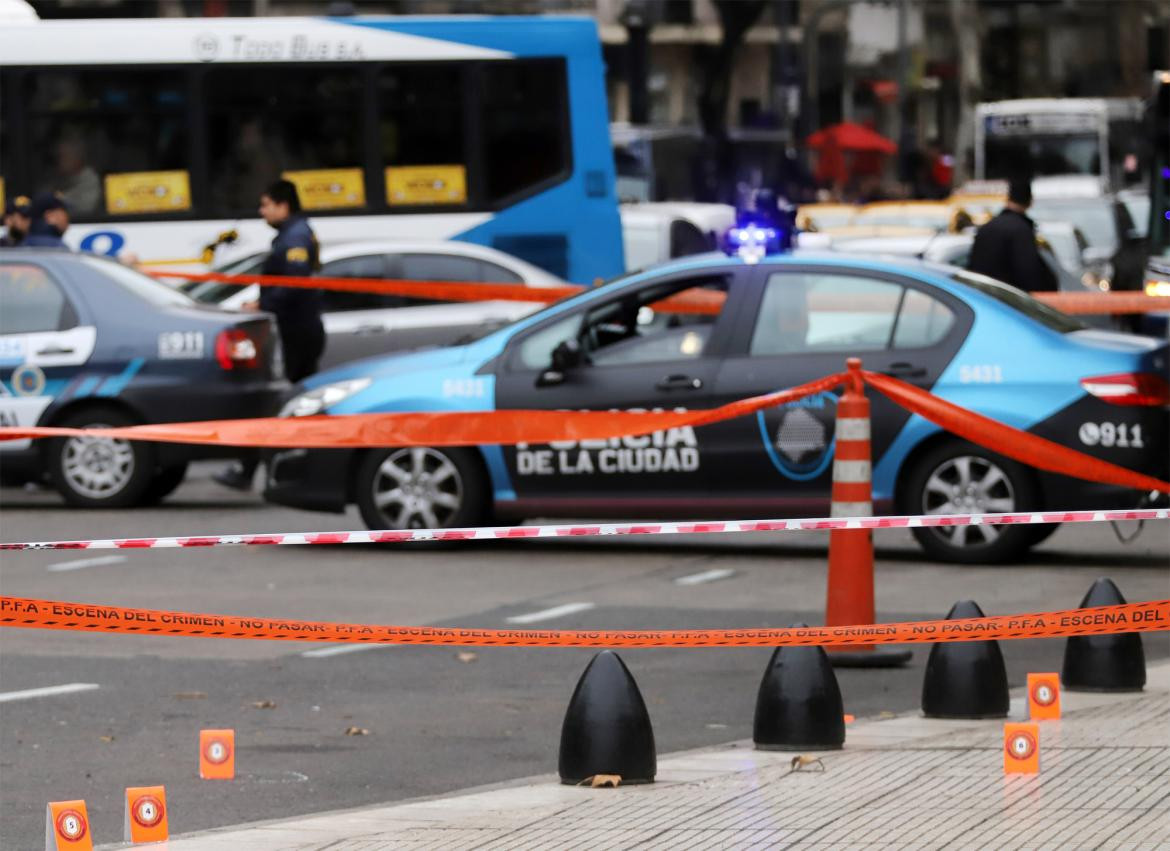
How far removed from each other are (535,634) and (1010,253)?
9.08m

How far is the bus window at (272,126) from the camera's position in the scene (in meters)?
21.7

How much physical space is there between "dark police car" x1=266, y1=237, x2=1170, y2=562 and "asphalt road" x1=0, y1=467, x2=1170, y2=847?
314 mm

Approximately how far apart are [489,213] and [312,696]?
13930 mm

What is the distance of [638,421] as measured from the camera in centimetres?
940

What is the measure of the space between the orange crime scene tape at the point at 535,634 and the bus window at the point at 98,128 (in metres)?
15.3

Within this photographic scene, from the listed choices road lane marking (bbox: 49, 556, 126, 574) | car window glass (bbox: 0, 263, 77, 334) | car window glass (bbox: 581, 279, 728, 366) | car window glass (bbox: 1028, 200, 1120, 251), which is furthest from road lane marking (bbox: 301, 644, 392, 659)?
car window glass (bbox: 1028, 200, 1120, 251)

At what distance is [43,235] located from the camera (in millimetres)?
17938

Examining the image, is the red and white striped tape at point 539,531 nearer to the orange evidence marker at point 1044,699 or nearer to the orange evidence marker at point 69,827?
the orange evidence marker at point 1044,699

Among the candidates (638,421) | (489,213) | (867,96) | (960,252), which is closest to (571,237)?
(489,213)

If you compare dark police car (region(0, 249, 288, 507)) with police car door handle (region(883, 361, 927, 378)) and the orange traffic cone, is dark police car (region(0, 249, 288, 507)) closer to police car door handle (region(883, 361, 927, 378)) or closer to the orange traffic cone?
police car door handle (region(883, 361, 927, 378))

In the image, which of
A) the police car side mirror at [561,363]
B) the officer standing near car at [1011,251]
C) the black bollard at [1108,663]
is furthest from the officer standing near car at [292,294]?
the black bollard at [1108,663]

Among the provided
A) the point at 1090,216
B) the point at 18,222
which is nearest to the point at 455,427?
the point at 18,222

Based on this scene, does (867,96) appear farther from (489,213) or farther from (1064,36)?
(489,213)

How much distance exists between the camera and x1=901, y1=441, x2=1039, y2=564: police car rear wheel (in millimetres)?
11953
